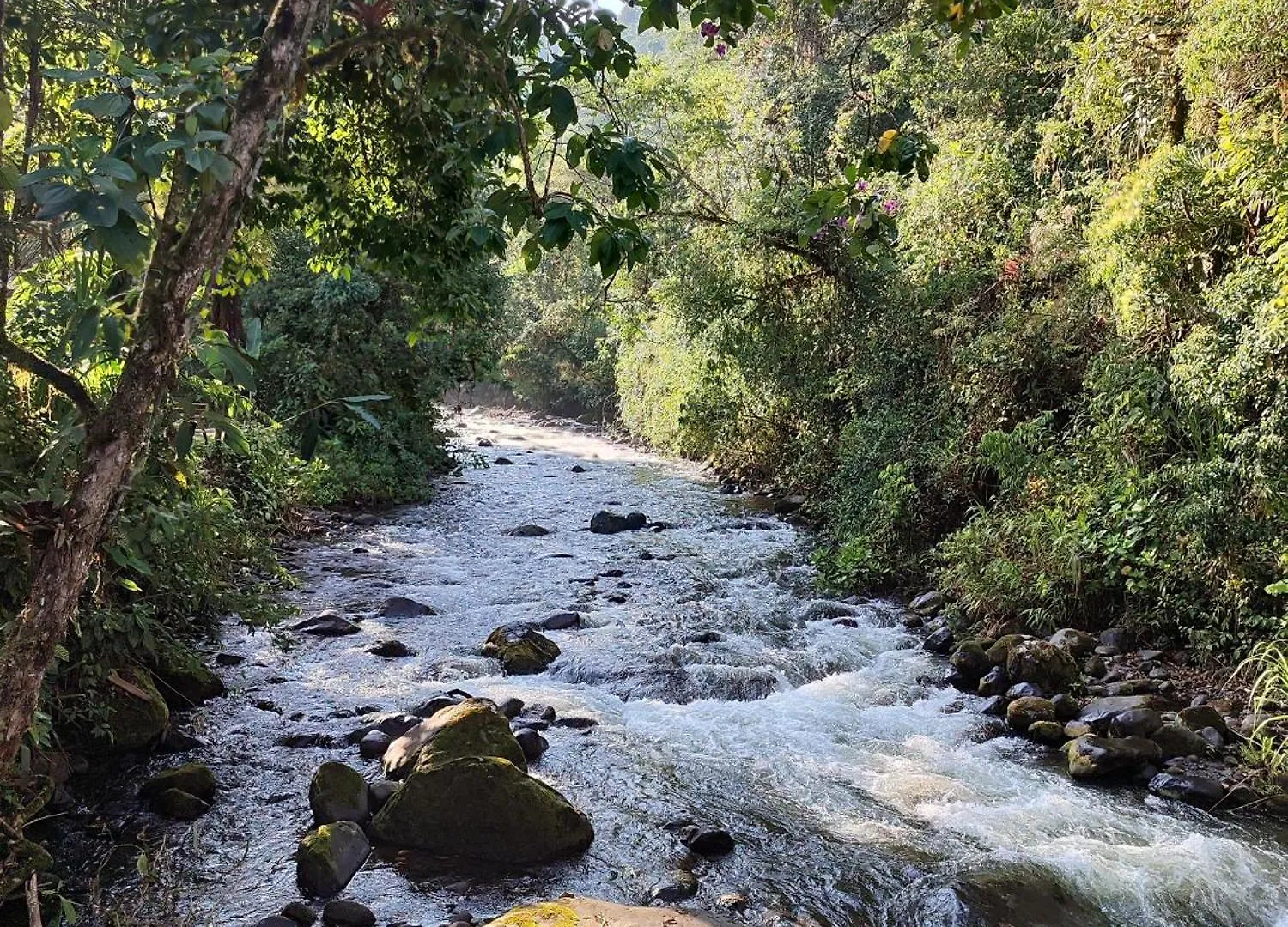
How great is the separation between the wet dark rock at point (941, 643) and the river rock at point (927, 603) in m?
0.73

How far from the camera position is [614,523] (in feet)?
46.3

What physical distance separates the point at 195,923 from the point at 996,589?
6.91m

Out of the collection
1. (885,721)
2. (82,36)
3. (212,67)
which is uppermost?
(82,36)

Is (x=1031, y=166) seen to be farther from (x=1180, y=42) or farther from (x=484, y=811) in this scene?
(x=484, y=811)

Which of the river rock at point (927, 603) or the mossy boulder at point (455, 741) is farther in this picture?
the river rock at point (927, 603)

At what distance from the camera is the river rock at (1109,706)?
634cm

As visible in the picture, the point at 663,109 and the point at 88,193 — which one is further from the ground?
the point at 663,109

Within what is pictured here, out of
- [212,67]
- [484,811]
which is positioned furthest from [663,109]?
[212,67]

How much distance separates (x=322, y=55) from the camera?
230 centimetres

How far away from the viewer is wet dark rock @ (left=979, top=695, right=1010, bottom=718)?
697cm

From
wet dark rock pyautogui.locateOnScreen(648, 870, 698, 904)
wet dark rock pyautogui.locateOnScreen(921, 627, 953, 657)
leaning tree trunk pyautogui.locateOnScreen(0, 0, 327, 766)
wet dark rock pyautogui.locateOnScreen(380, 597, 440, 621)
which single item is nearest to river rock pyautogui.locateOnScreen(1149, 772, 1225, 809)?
wet dark rock pyautogui.locateOnScreen(921, 627, 953, 657)

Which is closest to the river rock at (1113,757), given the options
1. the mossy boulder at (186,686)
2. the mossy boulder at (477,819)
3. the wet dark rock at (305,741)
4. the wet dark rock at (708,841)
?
the wet dark rock at (708,841)

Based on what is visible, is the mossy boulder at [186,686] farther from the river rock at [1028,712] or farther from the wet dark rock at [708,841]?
the river rock at [1028,712]

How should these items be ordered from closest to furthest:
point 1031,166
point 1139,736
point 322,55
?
point 322,55
point 1139,736
point 1031,166
